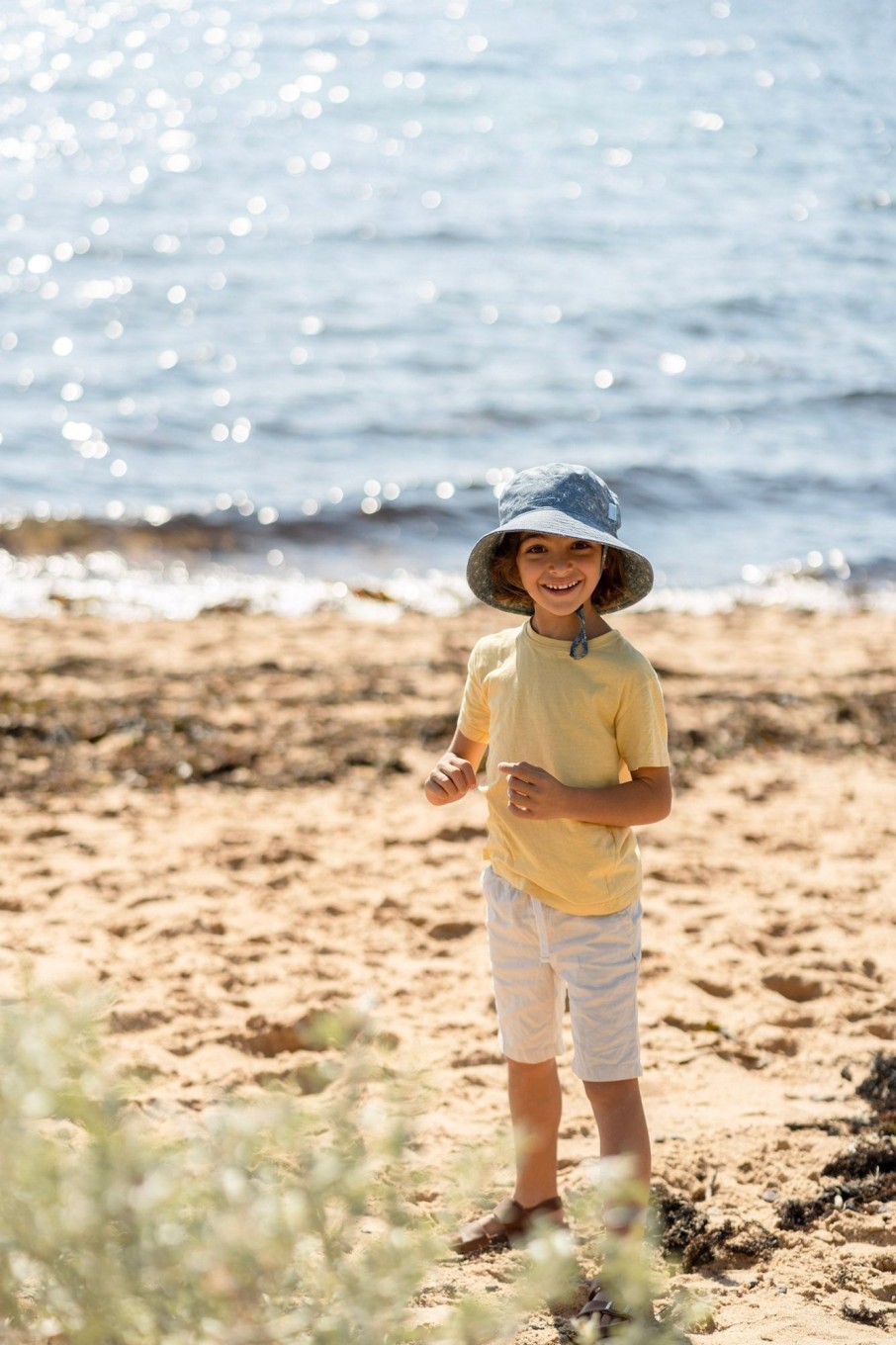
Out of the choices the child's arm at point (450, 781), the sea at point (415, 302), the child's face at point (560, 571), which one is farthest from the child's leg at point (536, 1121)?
the sea at point (415, 302)

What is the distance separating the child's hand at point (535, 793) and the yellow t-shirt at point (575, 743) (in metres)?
0.11

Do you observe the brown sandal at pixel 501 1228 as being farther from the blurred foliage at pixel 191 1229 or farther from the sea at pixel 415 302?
the sea at pixel 415 302

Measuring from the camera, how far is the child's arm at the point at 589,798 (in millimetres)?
2719

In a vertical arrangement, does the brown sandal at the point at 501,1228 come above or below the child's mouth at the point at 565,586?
below

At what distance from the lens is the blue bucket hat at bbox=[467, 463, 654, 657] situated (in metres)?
2.73

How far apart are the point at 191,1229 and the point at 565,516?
1526 mm

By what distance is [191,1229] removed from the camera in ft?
5.54

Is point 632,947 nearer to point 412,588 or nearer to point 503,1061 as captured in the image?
point 503,1061

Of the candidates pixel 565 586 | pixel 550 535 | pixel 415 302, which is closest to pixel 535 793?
pixel 565 586

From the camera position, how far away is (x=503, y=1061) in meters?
4.01

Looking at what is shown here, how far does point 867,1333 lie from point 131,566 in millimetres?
7806

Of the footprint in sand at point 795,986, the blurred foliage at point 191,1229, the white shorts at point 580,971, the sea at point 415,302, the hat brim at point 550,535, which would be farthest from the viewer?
the sea at point 415,302

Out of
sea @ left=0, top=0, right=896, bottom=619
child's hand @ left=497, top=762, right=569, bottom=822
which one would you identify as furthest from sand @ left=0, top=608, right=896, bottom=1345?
sea @ left=0, top=0, right=896, bottom=619

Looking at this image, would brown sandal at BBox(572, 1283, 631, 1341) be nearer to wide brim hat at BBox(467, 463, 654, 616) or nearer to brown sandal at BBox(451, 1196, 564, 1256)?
brown sandal at BBox(451, 1196, 564, 1256)
